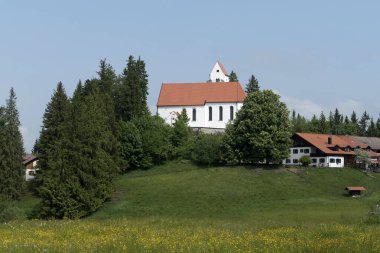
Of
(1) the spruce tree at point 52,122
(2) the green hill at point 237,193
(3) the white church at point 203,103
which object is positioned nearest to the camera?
(2) the green hill at point 237,193

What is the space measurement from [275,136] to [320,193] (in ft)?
58.1

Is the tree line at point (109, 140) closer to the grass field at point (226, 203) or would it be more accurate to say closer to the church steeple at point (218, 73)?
the grass field at point (226, 203)

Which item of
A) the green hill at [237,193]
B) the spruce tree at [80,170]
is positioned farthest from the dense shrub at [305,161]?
the spruce tree at [80,170]

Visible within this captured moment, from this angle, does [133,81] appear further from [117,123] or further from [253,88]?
[253,88]

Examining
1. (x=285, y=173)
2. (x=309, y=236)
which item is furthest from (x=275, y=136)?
(x=309, y=236)

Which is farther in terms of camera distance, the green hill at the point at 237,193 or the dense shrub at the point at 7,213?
the green hill at the point at 237,193

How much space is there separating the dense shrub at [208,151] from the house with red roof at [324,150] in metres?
16.5

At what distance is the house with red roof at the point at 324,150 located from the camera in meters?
103

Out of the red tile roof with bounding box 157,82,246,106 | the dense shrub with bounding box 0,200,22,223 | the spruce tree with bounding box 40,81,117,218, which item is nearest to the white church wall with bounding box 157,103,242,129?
the red tile roof with bounding box 157,82,246,106

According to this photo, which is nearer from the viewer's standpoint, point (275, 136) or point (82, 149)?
point (82, 149)

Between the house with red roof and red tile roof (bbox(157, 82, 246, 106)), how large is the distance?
879 inches

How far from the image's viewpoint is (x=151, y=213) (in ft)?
209

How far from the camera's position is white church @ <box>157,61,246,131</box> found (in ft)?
412

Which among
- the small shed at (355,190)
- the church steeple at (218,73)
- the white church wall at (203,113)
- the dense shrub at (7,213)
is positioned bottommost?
the dense shrub at (7,213)
